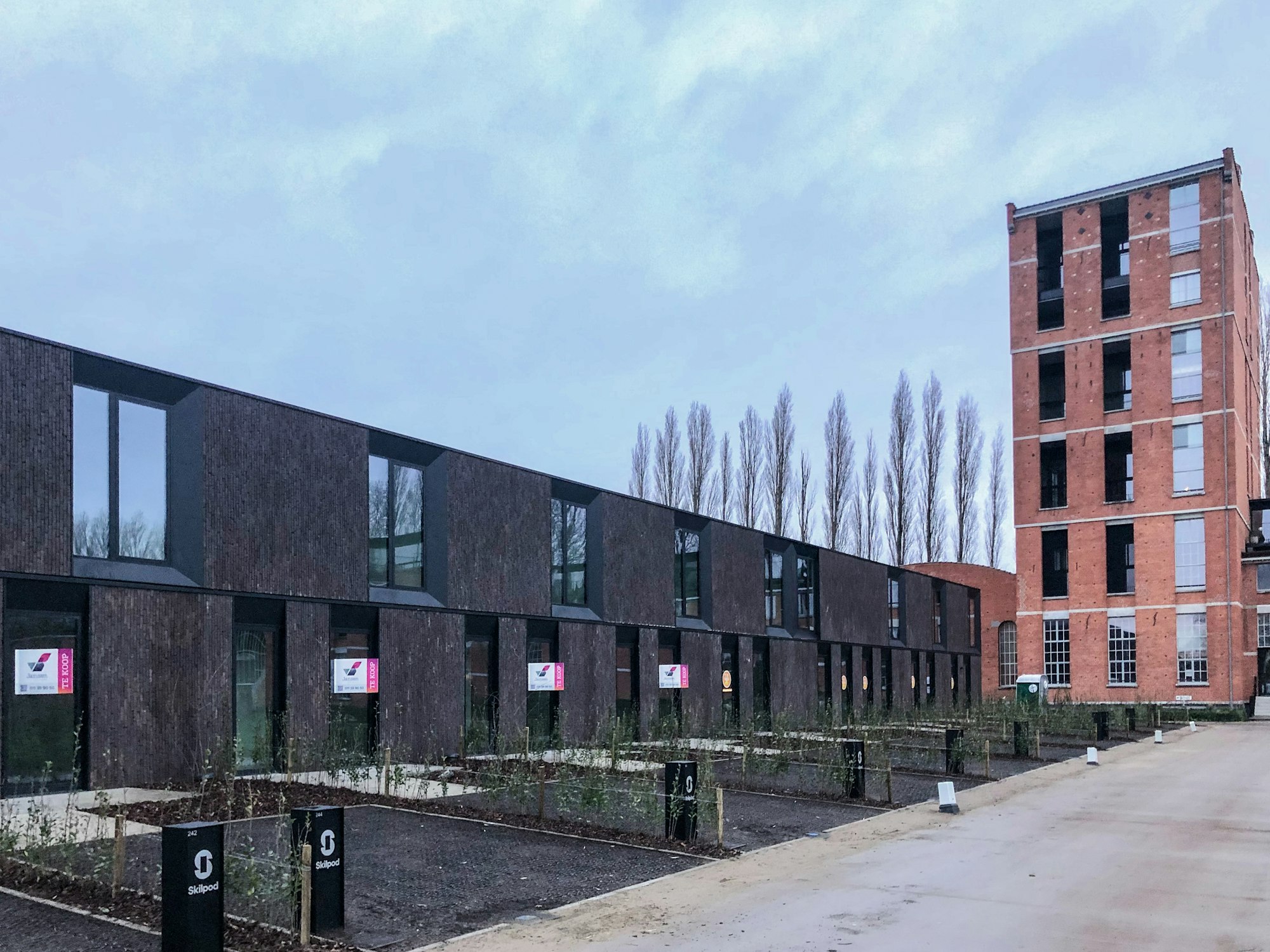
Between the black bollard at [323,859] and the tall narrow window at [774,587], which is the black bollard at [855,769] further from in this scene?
the tall narrow window at [774,587]

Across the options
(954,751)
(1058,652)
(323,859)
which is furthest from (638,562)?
(1058,652)

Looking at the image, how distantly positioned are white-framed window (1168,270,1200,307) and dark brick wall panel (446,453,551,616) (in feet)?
119

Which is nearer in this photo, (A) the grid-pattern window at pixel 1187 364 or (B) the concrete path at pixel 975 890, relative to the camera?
(B) the concrete path at pixel 975 890

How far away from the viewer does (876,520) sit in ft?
211

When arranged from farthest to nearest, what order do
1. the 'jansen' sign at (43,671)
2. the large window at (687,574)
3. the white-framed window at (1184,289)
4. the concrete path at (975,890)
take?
1. the white-framed window at (1184,289)
2. the large window at (687,574)
3. the 'jansen' sign at (43,671)
4. the concrete path at (975,890)

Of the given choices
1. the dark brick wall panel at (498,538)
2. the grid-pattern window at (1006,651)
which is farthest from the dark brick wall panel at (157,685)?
the grid-pattern window at (1006,651)

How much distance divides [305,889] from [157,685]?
31.2 feet

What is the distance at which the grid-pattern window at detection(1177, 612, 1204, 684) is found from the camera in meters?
49.5

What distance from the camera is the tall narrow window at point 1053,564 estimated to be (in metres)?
54.1

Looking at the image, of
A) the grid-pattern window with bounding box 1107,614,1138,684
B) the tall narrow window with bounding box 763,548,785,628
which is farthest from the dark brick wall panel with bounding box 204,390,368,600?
the grid-pattern window with bounding box 1107,614,1138,684

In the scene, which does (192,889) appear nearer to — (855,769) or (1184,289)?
(855,769)

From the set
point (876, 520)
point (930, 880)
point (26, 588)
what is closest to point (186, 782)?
point (26, 588)

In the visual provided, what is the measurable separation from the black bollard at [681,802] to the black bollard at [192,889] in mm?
6382

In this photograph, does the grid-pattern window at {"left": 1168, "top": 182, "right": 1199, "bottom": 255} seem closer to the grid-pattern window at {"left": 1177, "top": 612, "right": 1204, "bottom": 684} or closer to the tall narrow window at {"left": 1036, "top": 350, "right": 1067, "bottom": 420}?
the tall narrow window at {"left": 1036, "top": 350, "right": 1067, "bottom": 420}
